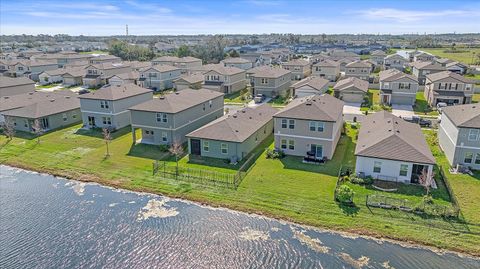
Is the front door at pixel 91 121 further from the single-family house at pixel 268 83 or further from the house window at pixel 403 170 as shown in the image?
the house window at pixel 403 170

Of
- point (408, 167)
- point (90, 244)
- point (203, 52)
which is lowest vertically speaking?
point (90, 244)

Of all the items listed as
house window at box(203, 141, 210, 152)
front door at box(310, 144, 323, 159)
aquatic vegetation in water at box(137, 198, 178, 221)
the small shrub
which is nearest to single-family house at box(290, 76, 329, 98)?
front door at box(310, 144, 323, 159)

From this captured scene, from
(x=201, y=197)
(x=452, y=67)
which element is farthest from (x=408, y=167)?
(x=452, y=67)

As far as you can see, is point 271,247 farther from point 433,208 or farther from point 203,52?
point 203,52

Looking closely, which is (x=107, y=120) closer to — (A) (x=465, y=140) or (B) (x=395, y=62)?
(A) (x=465, y=140)

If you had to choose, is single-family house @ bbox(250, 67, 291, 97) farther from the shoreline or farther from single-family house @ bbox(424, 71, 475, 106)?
the shoreline

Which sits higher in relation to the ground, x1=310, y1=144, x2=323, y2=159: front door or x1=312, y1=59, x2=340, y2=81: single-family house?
x1=312, y1=59, x2=340, y2=81: single-family house
